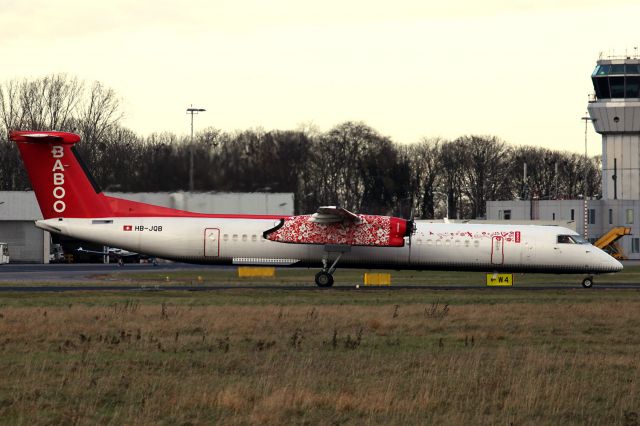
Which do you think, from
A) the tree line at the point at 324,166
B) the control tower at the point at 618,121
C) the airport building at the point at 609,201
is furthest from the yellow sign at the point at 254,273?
the control tower at the point at 618,121

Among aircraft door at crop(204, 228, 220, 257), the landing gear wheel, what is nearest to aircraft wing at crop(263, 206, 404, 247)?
the landing gear wheel

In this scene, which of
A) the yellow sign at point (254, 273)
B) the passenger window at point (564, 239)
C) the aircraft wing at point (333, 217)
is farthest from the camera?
the yellow sign at point (254, 273)

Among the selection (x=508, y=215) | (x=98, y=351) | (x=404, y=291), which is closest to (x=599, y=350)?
(x=98, y=351)

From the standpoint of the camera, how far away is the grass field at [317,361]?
1545 centimetres

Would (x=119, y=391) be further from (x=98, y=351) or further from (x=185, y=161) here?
(x=185, y=161)

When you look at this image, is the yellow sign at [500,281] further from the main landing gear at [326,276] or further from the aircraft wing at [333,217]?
the aircraft wing at [333,217]

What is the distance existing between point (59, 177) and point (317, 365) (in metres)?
26.0

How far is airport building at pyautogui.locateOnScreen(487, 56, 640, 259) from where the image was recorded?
101 m

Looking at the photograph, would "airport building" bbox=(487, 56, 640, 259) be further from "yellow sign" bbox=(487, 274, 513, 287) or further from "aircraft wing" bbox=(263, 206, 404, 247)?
"aircraft wing" bbox=(263, 206, 404, 247)

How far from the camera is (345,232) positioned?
4450cm

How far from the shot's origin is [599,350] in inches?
929

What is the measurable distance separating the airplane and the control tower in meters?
59.7

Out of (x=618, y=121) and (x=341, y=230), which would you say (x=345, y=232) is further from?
(x=618, y=121)

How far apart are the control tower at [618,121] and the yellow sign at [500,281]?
5782 cm
